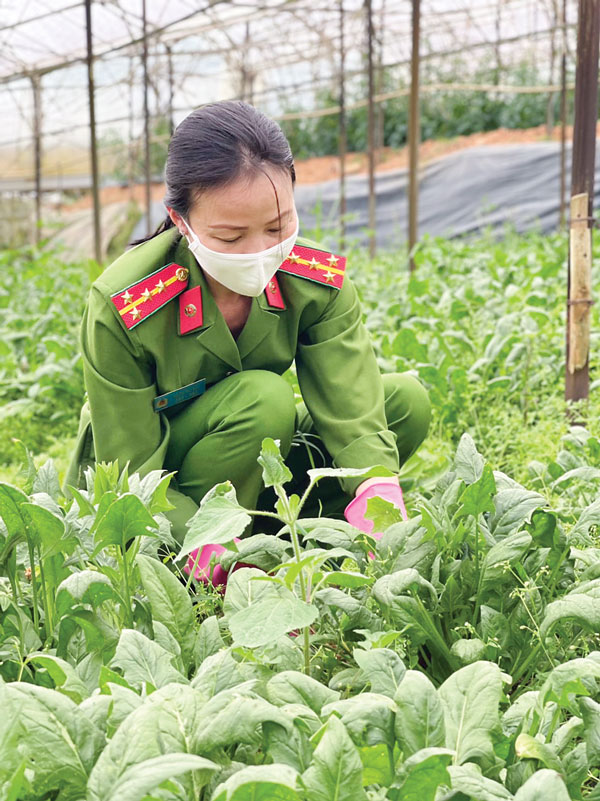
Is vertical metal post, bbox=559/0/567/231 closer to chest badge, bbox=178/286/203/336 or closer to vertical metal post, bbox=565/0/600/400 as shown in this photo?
vertical metal post, bbox=565/0/600/400

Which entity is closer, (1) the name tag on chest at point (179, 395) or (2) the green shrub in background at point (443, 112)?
(1) the name tag on chest at point (179, 395)

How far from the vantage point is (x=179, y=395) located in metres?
1.87

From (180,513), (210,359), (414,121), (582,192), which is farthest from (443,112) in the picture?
(180,513)

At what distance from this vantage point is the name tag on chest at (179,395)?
1845 mm

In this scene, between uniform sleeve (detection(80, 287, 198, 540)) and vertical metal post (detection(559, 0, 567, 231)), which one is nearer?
uniform sleeve (detection(80, 287, 198, 540))

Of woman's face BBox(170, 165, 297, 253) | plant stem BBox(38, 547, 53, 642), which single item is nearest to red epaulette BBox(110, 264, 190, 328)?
woman's face BBox(170, 165, 297, 253)

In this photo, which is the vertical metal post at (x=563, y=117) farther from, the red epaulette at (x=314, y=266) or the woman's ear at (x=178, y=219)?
the woman's ear at (x=178, y=219)

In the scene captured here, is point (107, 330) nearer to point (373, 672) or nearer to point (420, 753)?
point (373, 672)

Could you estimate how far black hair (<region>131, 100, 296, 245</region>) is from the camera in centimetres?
159

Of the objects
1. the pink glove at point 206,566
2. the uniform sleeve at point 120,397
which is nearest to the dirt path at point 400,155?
the uniform sleeve at point 120,397

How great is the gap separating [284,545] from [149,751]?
1.75ft

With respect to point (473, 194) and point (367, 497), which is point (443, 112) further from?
point (367, 497)

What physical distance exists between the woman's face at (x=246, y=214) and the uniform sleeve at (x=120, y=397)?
0.24 metres

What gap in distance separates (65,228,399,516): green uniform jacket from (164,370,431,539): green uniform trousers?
1.9 inches
